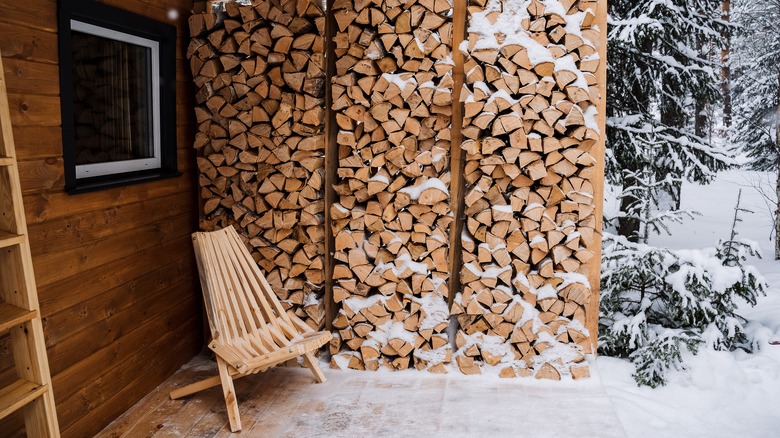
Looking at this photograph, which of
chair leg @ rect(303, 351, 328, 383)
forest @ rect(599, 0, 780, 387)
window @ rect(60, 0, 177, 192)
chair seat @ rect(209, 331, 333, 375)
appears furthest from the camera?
forest @ rect(599, 0, 780, 387)

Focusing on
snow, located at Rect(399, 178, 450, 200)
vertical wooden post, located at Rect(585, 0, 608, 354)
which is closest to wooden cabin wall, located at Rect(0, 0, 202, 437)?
snow, located at Rect(399, 178, 450, 200)

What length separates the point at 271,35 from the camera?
3344 millimetres

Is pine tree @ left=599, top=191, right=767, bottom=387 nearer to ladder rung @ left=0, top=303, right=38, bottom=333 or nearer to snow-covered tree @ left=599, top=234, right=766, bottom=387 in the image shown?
snow-covered tree @ left=599, top=234, right=766, bottom=387

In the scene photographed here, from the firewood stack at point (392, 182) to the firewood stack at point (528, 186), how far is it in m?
0.14

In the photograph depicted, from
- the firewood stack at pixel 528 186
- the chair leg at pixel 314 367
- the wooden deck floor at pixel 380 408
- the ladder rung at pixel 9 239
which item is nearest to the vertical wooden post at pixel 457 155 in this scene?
the firewood stack at pixel 528 186

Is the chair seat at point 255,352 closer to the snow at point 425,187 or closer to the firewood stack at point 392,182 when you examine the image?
the firewood stack at point 392,182

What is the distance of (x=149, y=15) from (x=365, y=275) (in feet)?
5.67

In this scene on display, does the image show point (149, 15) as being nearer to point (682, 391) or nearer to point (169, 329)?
point (169, 329)

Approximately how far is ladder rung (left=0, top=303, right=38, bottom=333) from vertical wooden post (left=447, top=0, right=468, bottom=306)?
2.13 metres

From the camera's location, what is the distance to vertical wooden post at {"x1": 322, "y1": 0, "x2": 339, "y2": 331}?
3439mm

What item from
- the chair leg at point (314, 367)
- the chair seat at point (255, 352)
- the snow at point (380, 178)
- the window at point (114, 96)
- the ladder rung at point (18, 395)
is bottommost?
the chair leg at point (314, 367)

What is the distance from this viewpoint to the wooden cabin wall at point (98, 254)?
7.55ft

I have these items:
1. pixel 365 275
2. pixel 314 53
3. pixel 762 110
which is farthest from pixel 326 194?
pixel 762 110

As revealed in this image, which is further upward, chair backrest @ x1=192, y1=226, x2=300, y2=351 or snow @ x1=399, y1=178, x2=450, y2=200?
snow @ x1=399, y1=178, x2=450, y2=200
